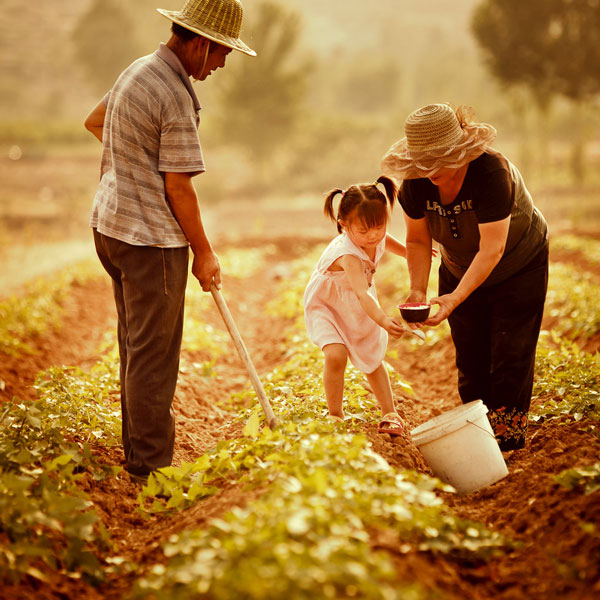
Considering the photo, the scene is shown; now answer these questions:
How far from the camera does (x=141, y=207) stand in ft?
11.3

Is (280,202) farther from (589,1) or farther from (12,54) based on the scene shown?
(12,54)

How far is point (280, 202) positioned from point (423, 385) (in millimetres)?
27187

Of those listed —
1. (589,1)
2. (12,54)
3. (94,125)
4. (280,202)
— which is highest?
(12,54)

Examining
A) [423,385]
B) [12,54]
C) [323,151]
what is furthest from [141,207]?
[12,54]

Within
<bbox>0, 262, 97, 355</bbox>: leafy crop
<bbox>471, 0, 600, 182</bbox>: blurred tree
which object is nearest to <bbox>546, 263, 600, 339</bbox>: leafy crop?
<bbox>0, 262, 97, 355</bbox>: leafy crop

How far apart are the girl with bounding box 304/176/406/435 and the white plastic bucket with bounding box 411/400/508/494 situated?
34 centimetres

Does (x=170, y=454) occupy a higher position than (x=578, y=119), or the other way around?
(x=578, y=119)

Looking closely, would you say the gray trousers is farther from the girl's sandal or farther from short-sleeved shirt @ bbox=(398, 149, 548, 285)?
short-sleeved shirt @ bbox=(398, 149, 548, 285)

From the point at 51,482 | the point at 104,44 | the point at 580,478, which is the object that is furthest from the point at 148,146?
the point at 104,44

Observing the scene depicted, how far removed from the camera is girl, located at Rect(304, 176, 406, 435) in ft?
→ 11.9

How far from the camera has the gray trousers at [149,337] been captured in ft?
11.4

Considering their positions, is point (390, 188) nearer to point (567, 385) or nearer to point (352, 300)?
point (352, 300)

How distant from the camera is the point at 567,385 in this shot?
170 inches

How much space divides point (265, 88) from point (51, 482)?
33751 mm
